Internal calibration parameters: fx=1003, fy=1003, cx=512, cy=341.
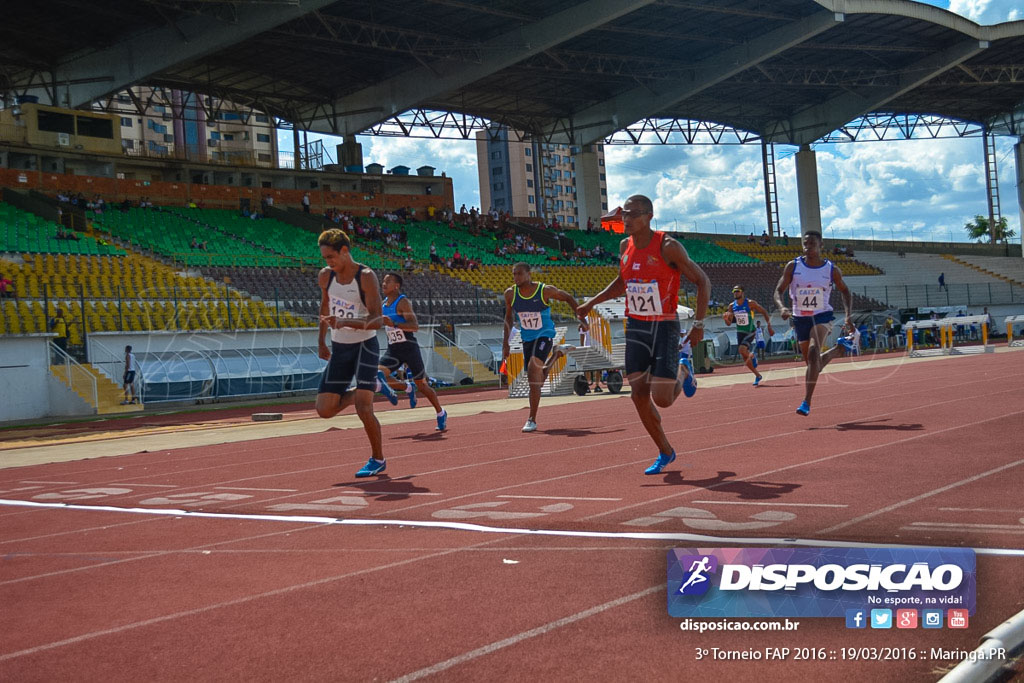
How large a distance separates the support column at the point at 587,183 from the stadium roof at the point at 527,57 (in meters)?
1.42

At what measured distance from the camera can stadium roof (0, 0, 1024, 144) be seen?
132 ft

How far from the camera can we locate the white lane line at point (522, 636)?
134 inches

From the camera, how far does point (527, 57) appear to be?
44.6 m

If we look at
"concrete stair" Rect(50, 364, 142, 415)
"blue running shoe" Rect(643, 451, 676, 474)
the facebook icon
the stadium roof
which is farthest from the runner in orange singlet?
the stadium roof

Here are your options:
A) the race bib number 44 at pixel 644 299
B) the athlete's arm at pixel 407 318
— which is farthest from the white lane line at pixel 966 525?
the athlete's arm at pixel 407 318

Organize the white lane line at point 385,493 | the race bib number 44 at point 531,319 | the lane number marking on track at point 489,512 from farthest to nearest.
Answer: the race bib number 44 at point 531,319 → the white lane line at point 385,493 → the lane number marking on track at point 489,512

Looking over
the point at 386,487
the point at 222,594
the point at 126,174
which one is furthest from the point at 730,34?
the point at 222,594

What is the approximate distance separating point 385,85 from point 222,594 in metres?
47.3

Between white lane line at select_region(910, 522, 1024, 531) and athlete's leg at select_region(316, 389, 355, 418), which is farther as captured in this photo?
athlete's leg at select_region(316, 389, 355, 418)

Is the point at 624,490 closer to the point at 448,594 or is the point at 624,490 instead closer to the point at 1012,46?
the point at 448,594

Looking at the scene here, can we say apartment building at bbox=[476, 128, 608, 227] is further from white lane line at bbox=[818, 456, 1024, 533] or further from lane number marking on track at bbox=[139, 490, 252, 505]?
white lane line at bbox=[818, 456, 1024, 533]

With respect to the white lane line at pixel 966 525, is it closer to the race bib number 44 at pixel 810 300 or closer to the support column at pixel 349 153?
the race bib number 44 at pixel 810 300

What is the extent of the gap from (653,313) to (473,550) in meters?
3.34

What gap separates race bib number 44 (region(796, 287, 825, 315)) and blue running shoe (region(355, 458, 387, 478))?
6.04 meters
